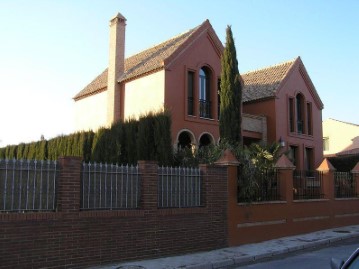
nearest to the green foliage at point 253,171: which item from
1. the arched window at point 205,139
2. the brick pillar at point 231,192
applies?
the brick pillar at point 231,192

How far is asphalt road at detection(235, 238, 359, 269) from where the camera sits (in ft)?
32.7

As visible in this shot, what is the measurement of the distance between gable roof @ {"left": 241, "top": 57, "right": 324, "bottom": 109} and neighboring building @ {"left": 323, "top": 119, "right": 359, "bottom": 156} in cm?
1443

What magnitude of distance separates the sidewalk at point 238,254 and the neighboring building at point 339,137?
27.2 meters

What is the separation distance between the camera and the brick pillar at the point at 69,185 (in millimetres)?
8859

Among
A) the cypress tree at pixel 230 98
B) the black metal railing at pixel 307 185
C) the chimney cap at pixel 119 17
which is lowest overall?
the black metal railing at pixel 307 185

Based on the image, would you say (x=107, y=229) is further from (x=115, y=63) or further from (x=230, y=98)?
(x=115, y=63)

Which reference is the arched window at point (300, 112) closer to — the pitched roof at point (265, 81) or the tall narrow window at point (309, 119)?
the tall narrow window at point (309, 119)

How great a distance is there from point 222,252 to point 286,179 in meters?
4.85

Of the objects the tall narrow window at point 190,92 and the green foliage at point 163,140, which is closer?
the green foliage at point 163,140

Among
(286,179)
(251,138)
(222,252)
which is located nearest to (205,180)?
(222,252)

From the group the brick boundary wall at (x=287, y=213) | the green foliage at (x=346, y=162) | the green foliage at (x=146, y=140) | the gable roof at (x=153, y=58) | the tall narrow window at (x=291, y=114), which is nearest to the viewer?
the brick boundary wall at (x=287, y=213)

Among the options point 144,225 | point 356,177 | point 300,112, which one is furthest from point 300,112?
point 144,225

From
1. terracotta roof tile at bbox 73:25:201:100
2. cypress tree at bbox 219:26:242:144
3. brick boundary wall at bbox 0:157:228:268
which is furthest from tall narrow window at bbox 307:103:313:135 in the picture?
brick boundary wall at bbox 0:157:228:268

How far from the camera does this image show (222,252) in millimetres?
11406
